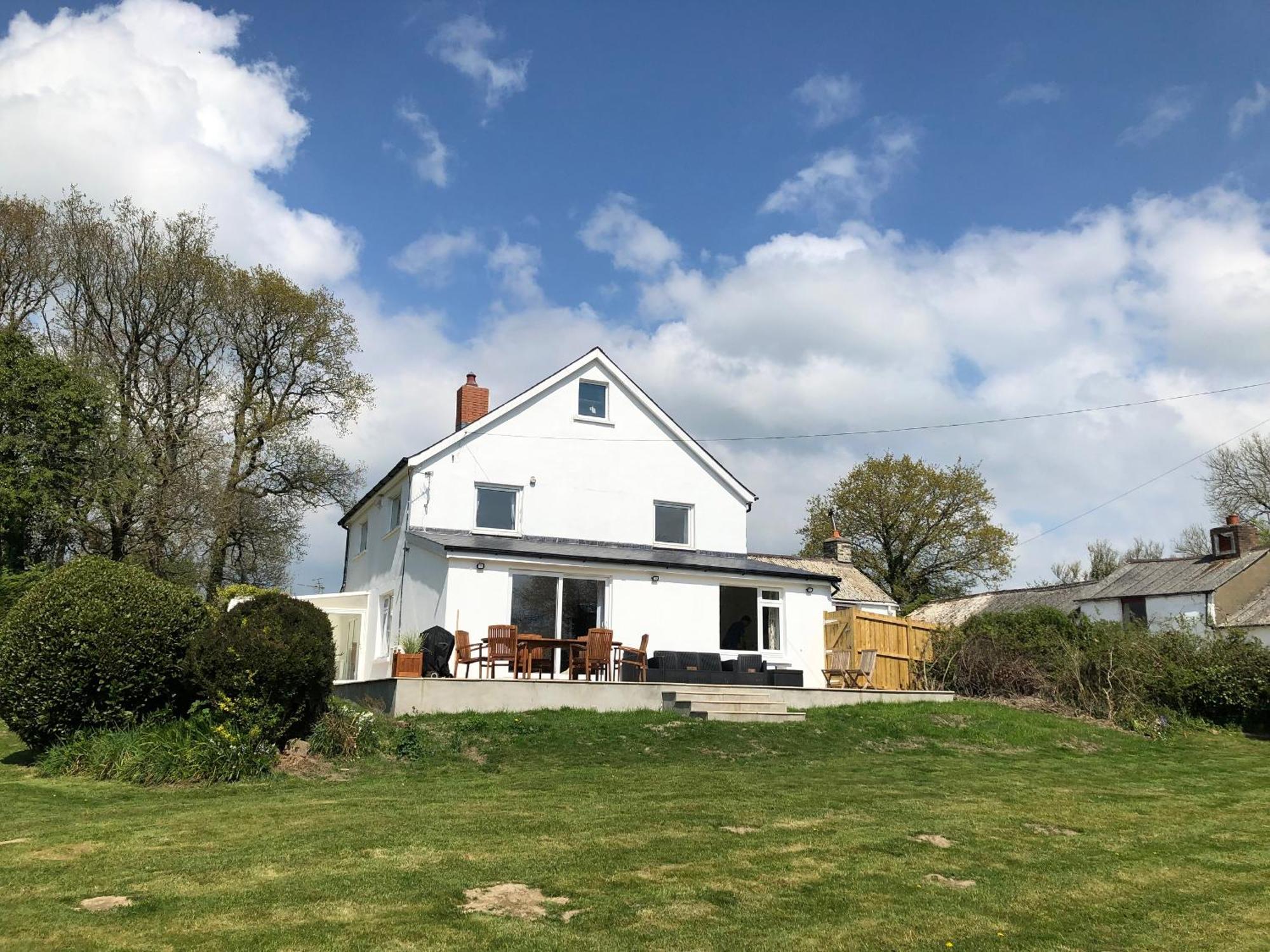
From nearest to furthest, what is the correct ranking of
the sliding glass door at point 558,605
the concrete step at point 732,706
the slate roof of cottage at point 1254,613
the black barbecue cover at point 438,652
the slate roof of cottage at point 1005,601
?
the concrete step at point 732,706 → the black barbecue cover at point 438,652 → the sliding glass door at point 558,605 → the slate roof of cottage at point 1254,613 → the slate roof of cottage at point 1005,601

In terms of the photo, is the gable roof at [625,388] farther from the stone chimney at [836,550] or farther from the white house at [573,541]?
the stone chimney at [836,550]

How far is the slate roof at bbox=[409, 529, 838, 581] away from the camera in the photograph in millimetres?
21922

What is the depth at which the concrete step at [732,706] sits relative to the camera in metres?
18.3

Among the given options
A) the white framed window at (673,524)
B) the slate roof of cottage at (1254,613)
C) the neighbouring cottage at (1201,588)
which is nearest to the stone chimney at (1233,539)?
the neighbouring cottage at (1201,588)

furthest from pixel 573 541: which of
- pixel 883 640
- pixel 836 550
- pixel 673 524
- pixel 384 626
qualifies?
pixel 836 550

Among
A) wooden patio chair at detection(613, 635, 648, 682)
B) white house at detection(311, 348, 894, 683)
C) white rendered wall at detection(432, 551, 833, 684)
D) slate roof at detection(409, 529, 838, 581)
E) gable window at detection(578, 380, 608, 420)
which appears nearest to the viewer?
wooden patio chair at detection(613, 635, 648, 682)

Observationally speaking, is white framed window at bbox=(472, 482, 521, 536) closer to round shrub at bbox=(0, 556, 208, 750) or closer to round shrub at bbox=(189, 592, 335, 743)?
round shrub at bbox=(189, 592, 335, 743)

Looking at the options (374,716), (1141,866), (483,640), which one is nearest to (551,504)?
(483,640)

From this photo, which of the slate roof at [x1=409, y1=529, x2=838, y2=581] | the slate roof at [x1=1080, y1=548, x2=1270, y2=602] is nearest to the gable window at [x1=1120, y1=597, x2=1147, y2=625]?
the slate roof at [x1=1080, y1=548, x2=1270, y2=602]

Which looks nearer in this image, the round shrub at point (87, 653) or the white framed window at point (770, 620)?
the round shrub at point (87, 653)

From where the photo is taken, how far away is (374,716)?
50.0ft

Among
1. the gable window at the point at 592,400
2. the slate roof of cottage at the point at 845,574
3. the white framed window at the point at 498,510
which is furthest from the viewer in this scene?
the slate roof of cottage at the point at 845,574

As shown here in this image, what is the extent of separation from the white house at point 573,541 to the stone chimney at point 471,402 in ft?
0.13

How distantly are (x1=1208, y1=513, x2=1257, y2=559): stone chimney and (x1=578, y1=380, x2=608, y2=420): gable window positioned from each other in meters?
27.6
